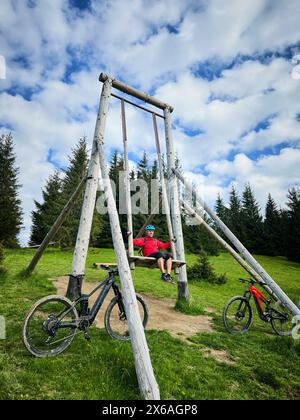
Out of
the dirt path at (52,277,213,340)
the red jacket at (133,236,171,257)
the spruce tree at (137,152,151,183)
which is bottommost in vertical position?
the dirt path at (52,277,213,340)

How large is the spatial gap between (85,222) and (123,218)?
31236mm

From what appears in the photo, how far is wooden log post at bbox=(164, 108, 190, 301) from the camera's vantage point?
901cm

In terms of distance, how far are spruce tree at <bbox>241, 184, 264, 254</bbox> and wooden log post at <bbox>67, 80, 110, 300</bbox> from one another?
144 feet

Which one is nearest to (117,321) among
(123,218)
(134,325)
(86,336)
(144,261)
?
(144,261)

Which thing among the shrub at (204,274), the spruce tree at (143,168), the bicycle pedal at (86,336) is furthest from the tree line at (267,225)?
the bicycle pedal at (86,336)

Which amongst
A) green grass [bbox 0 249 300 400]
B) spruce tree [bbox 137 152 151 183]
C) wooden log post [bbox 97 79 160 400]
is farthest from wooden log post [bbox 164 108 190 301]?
spruce tree [bbox 137 152 151 183]

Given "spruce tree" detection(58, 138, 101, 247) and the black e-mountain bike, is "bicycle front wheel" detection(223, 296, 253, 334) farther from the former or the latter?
"spruce tree" detection(58, 138, 101, 247)

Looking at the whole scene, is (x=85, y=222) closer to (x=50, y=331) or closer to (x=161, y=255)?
(x=161, y=255)

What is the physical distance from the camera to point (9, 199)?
85.9 feet

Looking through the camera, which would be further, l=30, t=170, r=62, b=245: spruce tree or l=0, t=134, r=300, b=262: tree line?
l=30, t=170, r=62, b=245: spruce tree

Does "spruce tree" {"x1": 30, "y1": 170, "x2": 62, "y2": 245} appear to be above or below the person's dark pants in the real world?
above

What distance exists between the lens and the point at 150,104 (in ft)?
32.6

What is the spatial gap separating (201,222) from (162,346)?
14.0 ft
